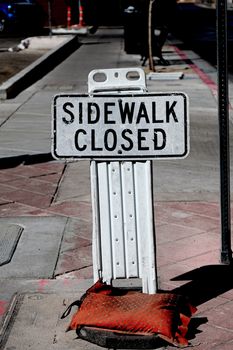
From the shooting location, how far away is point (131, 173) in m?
5.49

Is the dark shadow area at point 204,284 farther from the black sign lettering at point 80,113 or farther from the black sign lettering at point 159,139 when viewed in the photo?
the black sign lettering at point 80,113

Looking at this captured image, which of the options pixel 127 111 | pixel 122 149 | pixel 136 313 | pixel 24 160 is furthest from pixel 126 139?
pixel 24 160

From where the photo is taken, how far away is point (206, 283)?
6.16 m

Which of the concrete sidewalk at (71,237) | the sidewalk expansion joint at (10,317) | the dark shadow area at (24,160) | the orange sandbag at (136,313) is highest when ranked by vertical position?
the orange sandbag at (136,313)

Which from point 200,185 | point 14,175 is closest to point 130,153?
point 200,185

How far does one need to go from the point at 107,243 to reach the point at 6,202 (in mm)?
A: 3146

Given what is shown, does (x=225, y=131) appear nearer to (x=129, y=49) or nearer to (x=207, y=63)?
(x=207, y=63)

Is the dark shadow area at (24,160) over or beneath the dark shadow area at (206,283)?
beneath

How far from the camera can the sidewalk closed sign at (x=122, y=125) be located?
17.6 ft

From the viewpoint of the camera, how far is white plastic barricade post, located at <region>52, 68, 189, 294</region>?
5.38 m

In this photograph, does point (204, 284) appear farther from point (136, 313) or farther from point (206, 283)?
point (136, 313)

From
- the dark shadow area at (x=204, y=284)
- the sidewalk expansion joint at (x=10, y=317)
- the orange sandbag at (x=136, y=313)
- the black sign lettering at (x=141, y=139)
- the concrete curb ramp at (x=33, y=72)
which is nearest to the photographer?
the orange sandbag at (x=136, y=313)

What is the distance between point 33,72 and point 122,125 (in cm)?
1489

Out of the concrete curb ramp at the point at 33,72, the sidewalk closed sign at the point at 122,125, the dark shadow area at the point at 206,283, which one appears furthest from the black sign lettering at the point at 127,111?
the concrete curb ramp at the point at 33,72
